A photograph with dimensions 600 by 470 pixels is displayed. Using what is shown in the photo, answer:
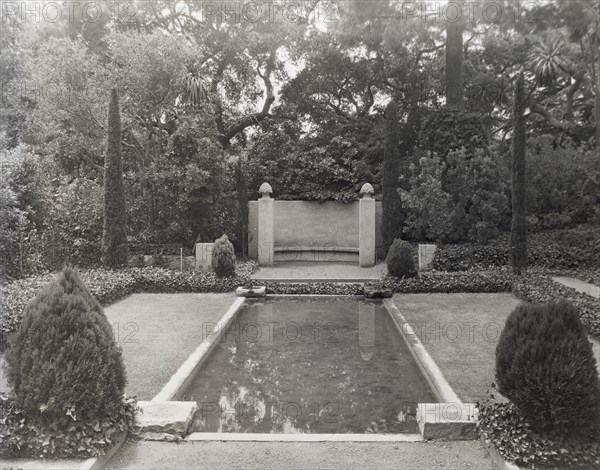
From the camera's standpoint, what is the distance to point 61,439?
169 inches

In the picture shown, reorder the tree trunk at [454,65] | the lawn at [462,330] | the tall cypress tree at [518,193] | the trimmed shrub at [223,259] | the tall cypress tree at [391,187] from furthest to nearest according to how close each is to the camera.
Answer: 1. the tree trunk at [454,65]
2. the tall cypress tree at [391,187]
3. the tall cypress tree at [518,193]
4. the trimmed shrub at [223,259]
5. the lawn at [462,330]

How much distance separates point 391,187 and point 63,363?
1421 cm

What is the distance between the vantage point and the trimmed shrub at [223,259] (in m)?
13.2

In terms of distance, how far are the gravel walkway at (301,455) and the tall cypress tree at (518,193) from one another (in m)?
9.97

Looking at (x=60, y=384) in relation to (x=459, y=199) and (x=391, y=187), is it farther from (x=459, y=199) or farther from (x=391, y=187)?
(x=391, y=187)

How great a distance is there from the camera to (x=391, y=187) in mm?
17484

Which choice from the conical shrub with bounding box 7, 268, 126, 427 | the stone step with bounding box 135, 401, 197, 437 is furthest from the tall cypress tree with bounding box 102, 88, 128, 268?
the conical shrub with bounding box 7, 268, 126, 427

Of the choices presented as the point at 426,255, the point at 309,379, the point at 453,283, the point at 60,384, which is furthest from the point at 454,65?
the point at 60,384

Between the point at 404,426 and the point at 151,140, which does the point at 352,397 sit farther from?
the point at 151,140

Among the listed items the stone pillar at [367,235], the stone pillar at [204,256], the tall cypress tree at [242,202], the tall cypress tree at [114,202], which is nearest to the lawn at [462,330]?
the stone pillar at [367,235]

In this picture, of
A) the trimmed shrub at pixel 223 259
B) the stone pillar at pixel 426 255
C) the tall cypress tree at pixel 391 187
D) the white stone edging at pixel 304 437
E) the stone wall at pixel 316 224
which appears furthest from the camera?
the stone wall at pixel 316 224

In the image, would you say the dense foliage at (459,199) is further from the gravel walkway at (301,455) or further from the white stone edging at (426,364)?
the gravel walkway at (301,455)

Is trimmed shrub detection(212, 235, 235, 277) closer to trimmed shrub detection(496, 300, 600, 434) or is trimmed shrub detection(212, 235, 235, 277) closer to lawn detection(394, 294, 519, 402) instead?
lawn detection(394, 294, 519, 402)

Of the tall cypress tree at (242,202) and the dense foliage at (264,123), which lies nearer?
the dense foliage at (264,123)
